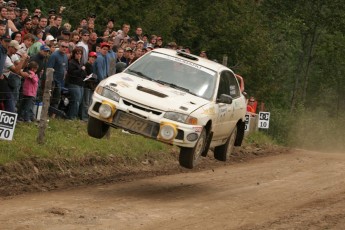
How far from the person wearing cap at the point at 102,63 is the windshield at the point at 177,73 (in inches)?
159

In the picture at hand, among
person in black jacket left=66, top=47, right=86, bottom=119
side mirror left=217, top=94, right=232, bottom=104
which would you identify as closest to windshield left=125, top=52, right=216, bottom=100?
side mirror left=217, top=94, right=232, bottom=104

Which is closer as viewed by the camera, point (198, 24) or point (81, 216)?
point (81, 216)

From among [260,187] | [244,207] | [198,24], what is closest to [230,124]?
Answer: [260,187]

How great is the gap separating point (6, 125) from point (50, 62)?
412 centimetres

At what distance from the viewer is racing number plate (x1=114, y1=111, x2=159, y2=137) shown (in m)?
14.2

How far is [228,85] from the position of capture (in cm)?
1667

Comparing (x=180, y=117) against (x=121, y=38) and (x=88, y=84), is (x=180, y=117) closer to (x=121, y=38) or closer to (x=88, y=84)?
(x=88, y=84)

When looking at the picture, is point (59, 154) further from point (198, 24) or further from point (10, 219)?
point (198, 24)

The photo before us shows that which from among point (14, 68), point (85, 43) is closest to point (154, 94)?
point (14, 68)

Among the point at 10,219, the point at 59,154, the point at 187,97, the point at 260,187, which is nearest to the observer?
the point at 10,219

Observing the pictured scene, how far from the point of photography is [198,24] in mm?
35250

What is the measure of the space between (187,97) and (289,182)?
4346mm

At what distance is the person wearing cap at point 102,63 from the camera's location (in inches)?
793

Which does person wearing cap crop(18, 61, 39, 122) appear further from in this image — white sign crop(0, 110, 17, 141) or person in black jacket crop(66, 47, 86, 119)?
white sign crop(0, 110, 17, 141)
